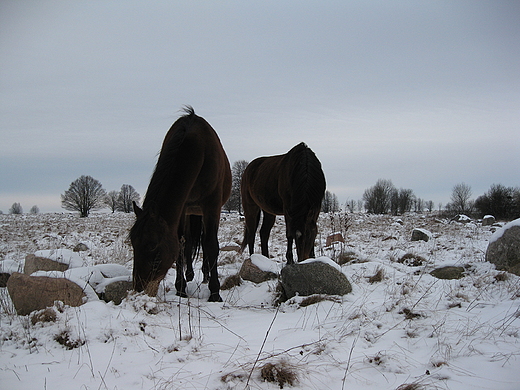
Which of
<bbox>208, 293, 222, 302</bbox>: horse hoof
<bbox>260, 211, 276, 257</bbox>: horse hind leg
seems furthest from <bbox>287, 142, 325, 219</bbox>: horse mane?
<bbox>260, 211, 276, 257</bbox>: horse hind leg

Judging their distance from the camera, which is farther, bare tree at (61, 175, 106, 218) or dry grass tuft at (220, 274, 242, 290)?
bare tree at (61, 175, 106, 218)

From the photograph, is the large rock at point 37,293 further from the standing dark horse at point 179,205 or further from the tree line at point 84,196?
the tree line at point 84,196

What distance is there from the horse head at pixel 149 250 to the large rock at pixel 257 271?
1788mm

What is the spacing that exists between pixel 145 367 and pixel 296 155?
506cm

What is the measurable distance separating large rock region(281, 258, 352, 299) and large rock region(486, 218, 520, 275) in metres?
2.94

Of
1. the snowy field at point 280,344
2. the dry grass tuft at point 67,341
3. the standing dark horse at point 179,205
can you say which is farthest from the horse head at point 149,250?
the dry grass tuft at point 67,341

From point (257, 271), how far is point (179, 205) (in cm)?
188

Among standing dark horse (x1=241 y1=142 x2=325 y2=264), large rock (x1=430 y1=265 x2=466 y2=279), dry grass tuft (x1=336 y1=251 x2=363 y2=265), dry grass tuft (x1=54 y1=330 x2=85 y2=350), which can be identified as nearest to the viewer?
dry grass tuft (x1=54 y1=330 x2=85 y2=350)

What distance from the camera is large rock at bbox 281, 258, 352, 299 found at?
412 centimetres

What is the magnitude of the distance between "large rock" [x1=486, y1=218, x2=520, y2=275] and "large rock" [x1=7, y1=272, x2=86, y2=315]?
20.2ft

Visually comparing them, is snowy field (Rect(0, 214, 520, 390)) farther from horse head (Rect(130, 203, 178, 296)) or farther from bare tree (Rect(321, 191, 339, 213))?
bare tree (Rect(321, 191, 339, 213))

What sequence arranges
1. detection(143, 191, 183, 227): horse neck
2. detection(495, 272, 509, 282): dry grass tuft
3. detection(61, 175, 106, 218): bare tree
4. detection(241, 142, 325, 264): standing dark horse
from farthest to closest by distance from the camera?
detection(61, 175, 106, 218): bare tree
detection(241, 142, 325, 264): standing dark horse
detection(495, 272, 509, 282): dry grass tuft
detection(143, 191, 183, 227): horse neck

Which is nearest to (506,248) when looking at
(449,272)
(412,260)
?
(449,272)

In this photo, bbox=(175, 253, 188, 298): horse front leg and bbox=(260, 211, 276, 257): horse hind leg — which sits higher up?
bbox=(260, 211, 276, 257): horse hind leg
